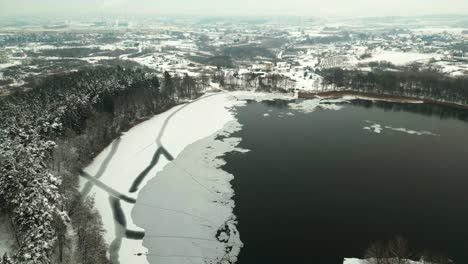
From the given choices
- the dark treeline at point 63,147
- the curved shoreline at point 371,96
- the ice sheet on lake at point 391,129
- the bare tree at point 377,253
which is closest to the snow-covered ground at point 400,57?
the curved shoreline at point 371,96

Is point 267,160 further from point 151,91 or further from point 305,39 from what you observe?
point 305,39

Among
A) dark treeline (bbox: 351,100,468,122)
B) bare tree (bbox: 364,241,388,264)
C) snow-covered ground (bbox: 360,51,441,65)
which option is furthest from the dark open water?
snow-covered ground (bbox: 360,51,441,65)

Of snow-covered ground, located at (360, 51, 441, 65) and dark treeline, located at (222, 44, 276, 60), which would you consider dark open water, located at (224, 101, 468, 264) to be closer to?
snow-covered ground, located at (360, 51, 441, 65)

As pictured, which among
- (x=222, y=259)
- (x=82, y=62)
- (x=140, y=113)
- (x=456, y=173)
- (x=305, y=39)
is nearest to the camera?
(x=222, y=259)

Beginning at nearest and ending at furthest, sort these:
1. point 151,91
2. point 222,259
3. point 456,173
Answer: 1. point 222,259
2. point 456,173
3. point 151,91

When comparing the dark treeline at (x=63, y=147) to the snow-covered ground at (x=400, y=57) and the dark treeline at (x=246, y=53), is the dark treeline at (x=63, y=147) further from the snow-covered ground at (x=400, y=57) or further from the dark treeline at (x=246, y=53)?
the snow-covered ground at (x=400, y=57)

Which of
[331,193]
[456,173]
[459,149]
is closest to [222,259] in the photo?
[331,193]

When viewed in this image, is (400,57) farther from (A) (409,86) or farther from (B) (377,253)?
(B) (377,253)
